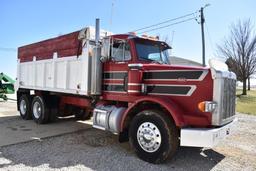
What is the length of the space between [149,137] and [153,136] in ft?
0.32

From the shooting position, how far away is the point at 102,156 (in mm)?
5117

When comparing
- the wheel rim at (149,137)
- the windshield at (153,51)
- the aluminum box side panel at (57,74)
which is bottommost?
the wheel rim at (149,137)

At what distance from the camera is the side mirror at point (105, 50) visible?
5857 mm

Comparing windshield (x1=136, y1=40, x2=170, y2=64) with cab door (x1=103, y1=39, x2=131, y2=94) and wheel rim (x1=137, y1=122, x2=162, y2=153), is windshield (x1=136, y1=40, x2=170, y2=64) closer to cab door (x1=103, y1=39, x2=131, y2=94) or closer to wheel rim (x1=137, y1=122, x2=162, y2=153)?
cab door (x1=103, y1=39, x2=131, y2=94)

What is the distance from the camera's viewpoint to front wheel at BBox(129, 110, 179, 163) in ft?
15.2

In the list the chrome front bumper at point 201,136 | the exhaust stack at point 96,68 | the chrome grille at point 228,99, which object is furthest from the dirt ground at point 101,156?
the exhaust stack at point 96,68

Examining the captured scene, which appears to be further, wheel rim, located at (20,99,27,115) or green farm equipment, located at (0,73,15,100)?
green farm equipment, located at (0,73,15,100)

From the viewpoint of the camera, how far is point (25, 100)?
9555mm

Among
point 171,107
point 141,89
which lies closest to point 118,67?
point 141,89

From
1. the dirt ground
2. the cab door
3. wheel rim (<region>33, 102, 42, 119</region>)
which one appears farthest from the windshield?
wheel rim (<region>33, 102, 42, 119</region>)

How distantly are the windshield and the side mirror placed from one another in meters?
0.72

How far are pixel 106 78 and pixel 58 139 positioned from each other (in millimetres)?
2035

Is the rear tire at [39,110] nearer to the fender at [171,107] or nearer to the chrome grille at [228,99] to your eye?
the fender at [171,107]

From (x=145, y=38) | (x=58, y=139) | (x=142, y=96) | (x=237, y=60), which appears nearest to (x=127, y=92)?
(x=142, y=96)
